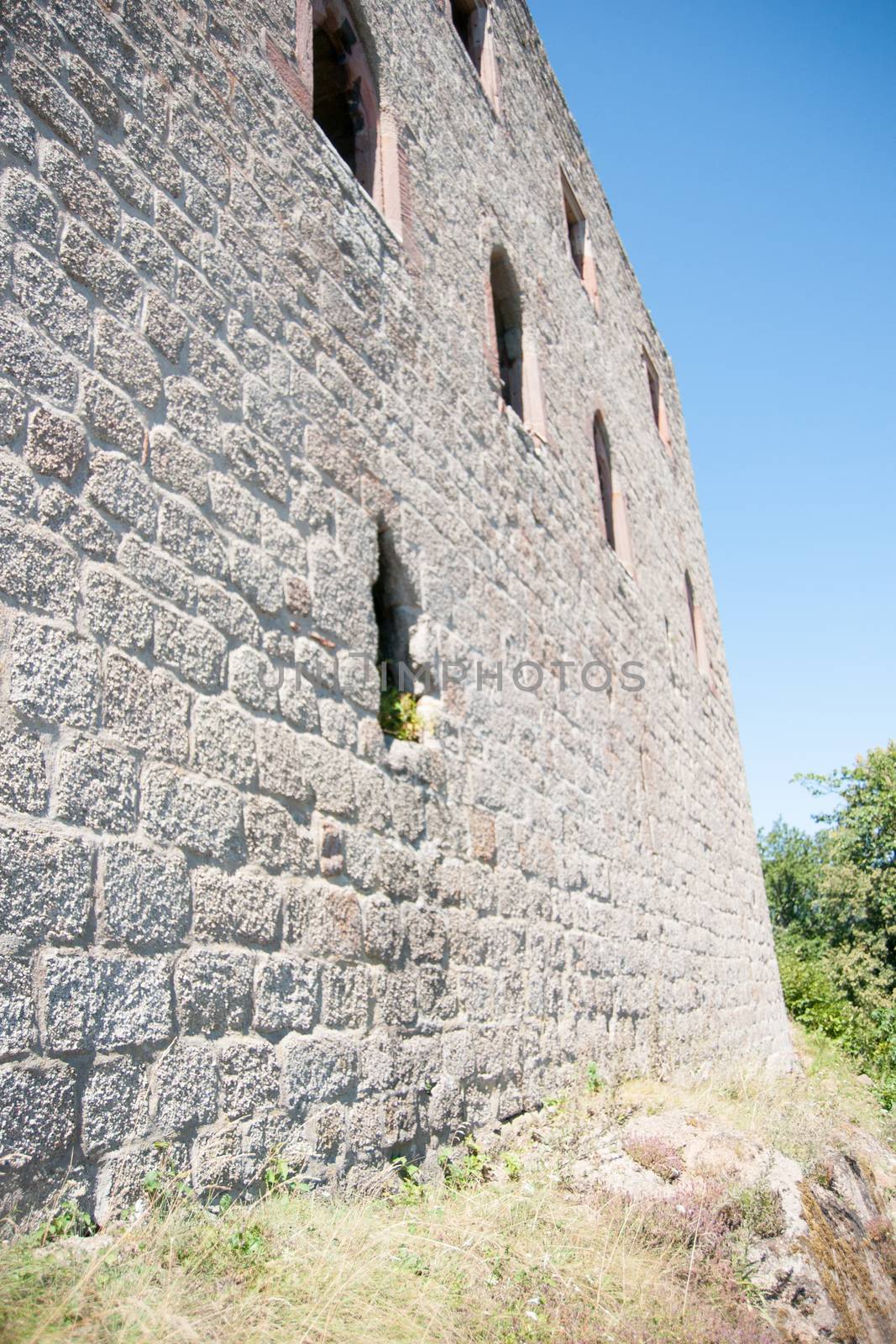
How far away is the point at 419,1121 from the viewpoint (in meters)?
3.71

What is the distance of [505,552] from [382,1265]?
3709mm

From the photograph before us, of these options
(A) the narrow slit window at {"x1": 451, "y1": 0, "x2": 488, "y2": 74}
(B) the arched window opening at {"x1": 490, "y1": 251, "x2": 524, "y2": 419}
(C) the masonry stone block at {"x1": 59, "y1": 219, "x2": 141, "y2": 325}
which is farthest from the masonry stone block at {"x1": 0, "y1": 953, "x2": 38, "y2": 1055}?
(A) the narrow slit window at {"x1": 451, "y1": 0, "x2": 488, "y2": 74}

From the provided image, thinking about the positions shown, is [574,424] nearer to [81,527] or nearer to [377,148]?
[377,148]

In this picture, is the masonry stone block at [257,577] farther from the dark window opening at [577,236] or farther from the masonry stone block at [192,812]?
the dark window opening at [577,236]

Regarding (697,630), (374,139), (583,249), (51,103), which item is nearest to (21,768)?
(51,103)

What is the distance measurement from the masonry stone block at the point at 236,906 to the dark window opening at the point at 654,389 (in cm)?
925

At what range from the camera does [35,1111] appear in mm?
2242

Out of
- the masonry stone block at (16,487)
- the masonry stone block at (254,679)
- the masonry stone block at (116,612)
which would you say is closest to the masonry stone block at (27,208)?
the masonry stone block at (16,487)

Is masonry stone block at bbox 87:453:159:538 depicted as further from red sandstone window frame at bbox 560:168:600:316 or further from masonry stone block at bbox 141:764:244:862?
Answer: red sandstone window frame at bbox 560:168:600:316

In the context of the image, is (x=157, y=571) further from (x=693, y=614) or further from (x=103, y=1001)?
(x=693, y=614)

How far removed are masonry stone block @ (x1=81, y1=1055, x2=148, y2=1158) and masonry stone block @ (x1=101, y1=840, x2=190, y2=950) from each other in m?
0.29

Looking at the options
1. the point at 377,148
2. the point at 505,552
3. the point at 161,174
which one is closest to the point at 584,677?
the point at 505,552

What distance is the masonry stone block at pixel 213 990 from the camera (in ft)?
8.94

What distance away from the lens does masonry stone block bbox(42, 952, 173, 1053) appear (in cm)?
234
